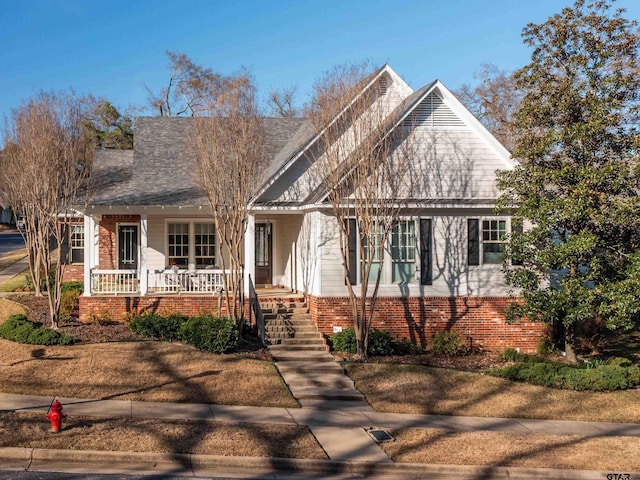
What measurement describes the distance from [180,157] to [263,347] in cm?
862

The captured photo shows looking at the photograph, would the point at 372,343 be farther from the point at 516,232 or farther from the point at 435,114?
the point at 435,114

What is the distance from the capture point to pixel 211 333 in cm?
1684

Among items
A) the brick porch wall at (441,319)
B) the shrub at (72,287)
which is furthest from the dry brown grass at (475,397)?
the shrub at (72,287)

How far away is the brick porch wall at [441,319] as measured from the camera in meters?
18.9

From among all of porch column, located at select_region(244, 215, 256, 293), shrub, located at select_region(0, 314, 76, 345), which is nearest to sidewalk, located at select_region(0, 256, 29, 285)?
shrub, located at select_region(0, 314, 76, 345)

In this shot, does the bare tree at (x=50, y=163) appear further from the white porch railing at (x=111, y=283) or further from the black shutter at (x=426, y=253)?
the black shutter at (x=426, y=253)

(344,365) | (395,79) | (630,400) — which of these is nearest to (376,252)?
(344,365)

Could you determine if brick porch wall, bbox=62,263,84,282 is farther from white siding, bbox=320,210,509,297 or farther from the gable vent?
the gable vent

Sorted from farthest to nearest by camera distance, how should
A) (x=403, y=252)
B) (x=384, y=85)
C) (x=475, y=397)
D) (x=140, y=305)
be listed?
(x=384, y=85), (x=140, y=305), (x=403, y=252), (x=475, y=397)

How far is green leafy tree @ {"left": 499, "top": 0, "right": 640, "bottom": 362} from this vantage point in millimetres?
16531

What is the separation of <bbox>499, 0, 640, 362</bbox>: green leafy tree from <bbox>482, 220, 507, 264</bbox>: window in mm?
1555

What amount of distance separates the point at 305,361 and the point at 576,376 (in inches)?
240

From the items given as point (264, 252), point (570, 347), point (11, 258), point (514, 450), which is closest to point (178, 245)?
point (264, 252)

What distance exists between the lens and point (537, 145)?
17438mm
